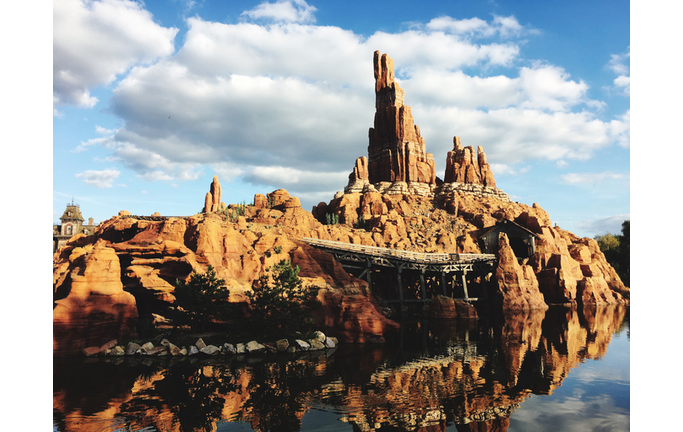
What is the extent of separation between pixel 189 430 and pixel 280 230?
34.7m

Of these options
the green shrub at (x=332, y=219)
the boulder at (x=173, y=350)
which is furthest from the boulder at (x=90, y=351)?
the green shrub at (x=332, y=219)

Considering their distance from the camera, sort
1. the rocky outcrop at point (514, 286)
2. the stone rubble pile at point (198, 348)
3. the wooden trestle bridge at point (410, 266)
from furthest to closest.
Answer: the rocky outcrop at point (514, 286) → the wooden trestle bridge at point (410, 266) → the stone rubble pile at point (198, 348)

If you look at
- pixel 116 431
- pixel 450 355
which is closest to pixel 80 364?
pixel 116 431

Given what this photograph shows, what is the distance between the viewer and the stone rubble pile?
23703 millimetres

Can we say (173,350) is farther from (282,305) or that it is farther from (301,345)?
(301,345)

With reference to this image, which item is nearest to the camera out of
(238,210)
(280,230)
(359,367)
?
(359,367)

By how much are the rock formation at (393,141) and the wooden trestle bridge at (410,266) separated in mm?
44191

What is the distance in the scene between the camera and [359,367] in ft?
69.7

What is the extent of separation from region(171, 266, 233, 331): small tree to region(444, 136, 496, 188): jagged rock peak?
83.3 meters

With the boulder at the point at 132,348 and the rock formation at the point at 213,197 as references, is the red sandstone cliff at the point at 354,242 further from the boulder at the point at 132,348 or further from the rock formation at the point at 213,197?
the boulder at the point at 132,348

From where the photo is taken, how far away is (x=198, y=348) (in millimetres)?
24250

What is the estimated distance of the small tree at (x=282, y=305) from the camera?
26828mm
